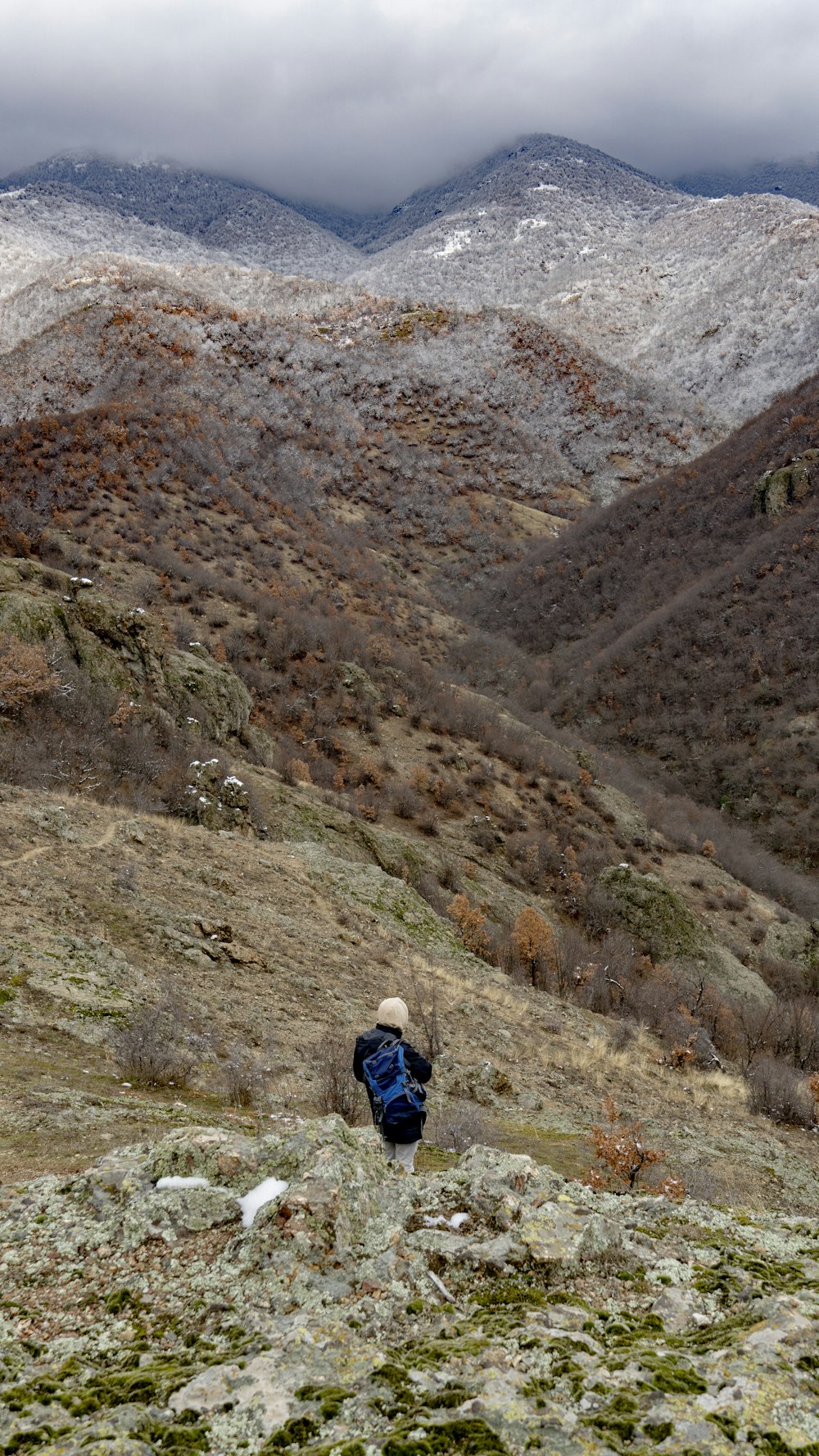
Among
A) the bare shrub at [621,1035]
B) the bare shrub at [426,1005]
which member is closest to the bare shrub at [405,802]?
A: the bare shrub at [426,1005]

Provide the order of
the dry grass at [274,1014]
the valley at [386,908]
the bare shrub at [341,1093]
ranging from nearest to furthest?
the valley at [386,908], the dry grass at [274,1014], the bare shrub at [341,1093]

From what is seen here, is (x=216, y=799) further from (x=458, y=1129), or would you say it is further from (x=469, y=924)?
(x=458, y=1129)

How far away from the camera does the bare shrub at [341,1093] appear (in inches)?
215

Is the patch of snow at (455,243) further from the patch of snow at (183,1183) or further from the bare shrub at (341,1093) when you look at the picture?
the patch of snow at (183,1183)

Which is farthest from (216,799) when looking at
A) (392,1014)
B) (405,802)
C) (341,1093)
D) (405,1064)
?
(405,1064)

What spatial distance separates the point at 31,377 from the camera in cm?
4491

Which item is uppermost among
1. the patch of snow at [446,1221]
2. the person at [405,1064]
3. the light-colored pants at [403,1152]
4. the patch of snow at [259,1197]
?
the patch of snow at [446,1221]

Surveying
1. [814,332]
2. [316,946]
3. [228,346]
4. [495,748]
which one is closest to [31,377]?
[228,346]

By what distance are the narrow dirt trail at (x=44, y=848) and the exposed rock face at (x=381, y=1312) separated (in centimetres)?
553

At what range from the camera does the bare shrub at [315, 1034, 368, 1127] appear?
547 centimetres

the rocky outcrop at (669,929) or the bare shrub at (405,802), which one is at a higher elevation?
the bare shrub at (405,802)

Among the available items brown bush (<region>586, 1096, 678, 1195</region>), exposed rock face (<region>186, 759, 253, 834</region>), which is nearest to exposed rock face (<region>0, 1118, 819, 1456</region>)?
brown bush (<region>586, 1096, 678, 1195</region>)

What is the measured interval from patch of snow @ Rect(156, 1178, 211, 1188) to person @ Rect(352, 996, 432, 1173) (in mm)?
1098

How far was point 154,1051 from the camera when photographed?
582 cm
